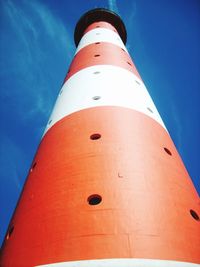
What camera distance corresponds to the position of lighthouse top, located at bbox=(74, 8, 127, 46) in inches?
528

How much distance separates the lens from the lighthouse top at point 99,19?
13414mm

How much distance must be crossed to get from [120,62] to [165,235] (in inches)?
210

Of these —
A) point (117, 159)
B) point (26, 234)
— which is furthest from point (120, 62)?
point (26, 234)

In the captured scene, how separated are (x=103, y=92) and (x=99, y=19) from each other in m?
9.63

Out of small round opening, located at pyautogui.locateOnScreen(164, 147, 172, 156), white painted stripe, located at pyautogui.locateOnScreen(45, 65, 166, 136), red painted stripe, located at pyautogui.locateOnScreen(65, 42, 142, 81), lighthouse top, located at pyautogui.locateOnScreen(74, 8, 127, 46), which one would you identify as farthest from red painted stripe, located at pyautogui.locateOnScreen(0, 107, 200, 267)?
lighthouse top, located at pyautogui.locateOnScreen(74, 8, 127, 46)

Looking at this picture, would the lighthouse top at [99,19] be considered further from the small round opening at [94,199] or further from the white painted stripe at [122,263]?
the white painted stripe at [122,263]

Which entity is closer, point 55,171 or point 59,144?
point 55,171

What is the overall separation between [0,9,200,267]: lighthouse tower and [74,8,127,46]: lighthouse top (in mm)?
9395

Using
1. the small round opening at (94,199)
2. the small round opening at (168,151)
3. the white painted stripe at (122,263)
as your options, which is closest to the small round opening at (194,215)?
the white painted stripe at (122,263)

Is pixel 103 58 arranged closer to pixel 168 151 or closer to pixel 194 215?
pixel 168 151

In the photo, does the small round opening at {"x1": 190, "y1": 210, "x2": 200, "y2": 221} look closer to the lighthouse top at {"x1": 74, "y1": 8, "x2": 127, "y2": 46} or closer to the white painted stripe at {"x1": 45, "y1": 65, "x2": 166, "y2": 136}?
the white painted stripe at {"x1": 45, "y1": 65, "x2": 166, "y2": 136}

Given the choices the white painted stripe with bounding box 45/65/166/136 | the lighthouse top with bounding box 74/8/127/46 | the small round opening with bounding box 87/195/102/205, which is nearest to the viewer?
the small round opening with bounding box 87/195/102/205

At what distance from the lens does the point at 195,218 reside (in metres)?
3.62

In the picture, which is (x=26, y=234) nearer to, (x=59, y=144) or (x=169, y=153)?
(x=59, y=144)
